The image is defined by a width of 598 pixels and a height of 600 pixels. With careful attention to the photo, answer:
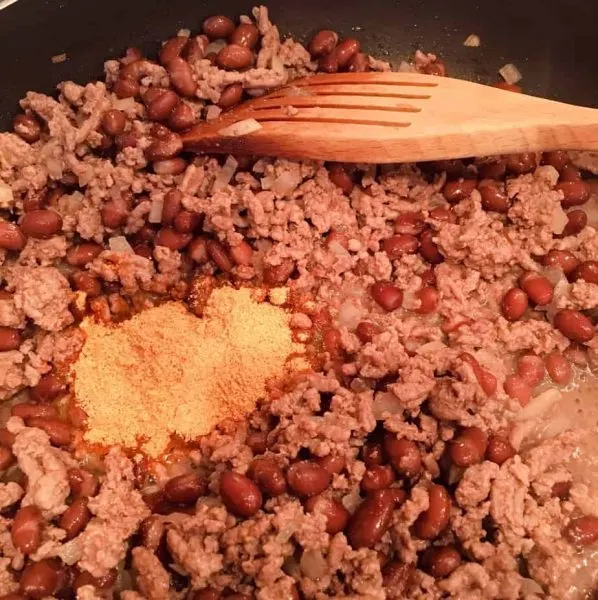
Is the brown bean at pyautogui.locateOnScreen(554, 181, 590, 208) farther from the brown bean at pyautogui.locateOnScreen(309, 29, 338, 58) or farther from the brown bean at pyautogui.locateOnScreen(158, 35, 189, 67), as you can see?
the brown bean at pyautogui.locateOnScreen(158, 35, 189, 67)

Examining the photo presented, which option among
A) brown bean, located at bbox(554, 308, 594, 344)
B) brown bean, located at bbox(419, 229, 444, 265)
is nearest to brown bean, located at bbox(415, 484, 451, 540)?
brown bean, located at bbox(554, 308, 594, 344)

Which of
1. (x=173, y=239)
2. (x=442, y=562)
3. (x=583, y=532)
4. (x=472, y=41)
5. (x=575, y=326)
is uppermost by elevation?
(x=472, y=41)

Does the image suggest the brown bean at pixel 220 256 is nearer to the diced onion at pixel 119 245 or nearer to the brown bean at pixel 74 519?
the diced onion at pixel 119 245

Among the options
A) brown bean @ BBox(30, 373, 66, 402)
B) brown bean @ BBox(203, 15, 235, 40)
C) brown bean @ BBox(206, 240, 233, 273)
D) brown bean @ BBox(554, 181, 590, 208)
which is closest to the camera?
brown bean @ BBox(30, 373, 66, 402)

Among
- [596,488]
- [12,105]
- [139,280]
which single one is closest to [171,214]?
[139,280]

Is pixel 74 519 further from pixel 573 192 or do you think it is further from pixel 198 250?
pixel 573 192

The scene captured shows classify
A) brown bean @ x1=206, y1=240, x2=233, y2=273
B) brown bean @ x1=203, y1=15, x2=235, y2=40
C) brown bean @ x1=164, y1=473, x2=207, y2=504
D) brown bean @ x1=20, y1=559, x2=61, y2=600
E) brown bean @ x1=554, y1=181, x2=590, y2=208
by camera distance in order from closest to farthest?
brown bean @ x1=20, y1=559, x2=61, y2=600 → brown bean @ x1=164, y1=473, x2=207, y2=504 → brown bean @ x1=206, y1=240, x2=233, y2=273 → brown bean @ x1=554, y1=181, x2=590, y2=208 → brown bean @ x1=203, y1=15, x2=235, y2=40

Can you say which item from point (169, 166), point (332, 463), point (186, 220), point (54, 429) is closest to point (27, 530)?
point (54, 429)
